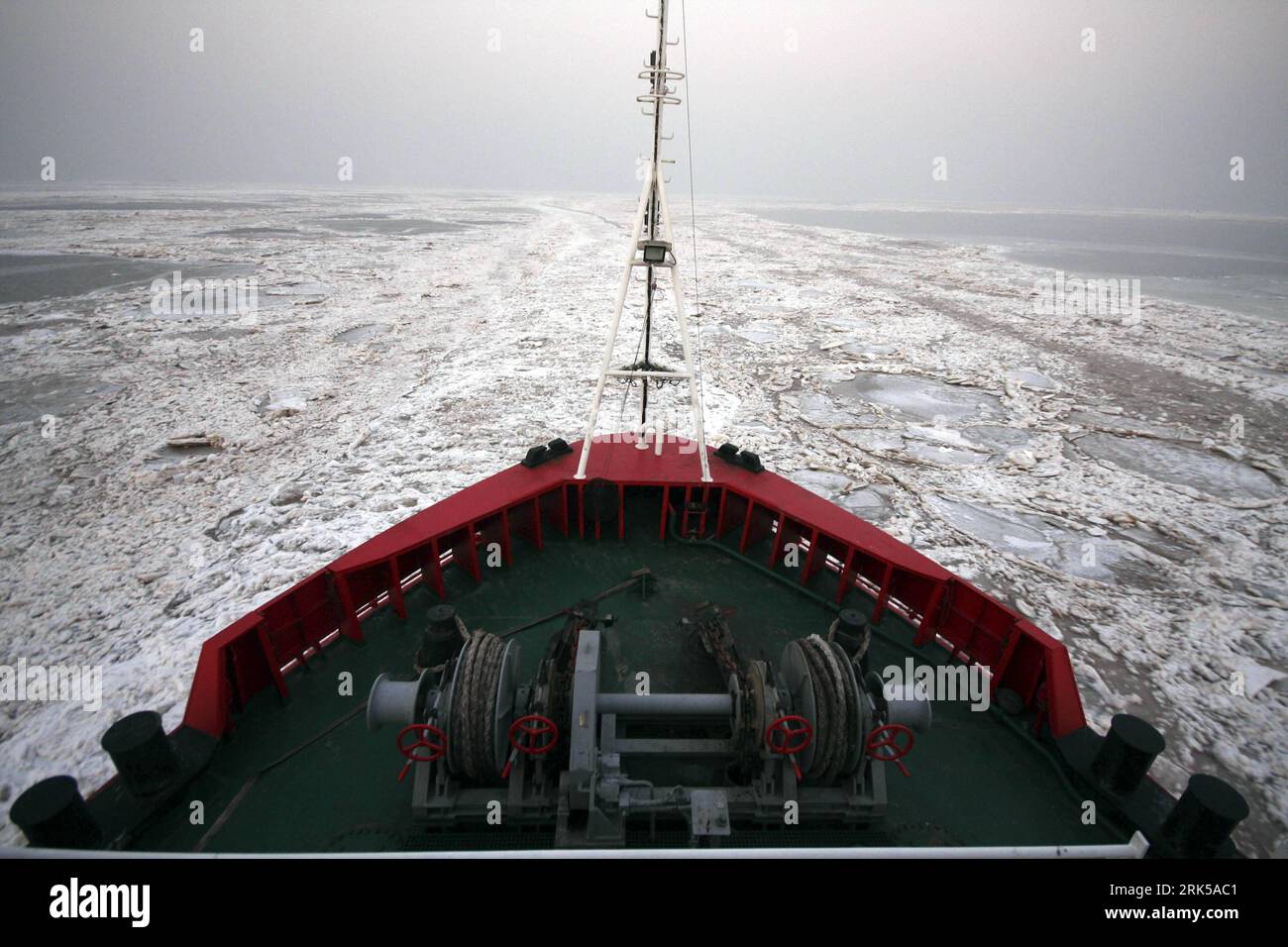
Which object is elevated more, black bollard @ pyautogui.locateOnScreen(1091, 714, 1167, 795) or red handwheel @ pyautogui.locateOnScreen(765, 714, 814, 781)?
red handwheel @ pyautogui.locateOnScreen(765, 714, 814, 781)

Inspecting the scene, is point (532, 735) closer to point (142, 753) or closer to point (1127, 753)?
point (142, 753)

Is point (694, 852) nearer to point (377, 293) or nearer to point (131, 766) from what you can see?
point (131, 766)

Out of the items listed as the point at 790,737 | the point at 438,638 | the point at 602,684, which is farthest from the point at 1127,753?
the point at 438,638

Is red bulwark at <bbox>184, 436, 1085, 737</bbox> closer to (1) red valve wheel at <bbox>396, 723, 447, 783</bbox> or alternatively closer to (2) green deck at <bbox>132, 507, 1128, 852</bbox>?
(2) green deck at <bbox>132, 507, 1128, 852</bbox>

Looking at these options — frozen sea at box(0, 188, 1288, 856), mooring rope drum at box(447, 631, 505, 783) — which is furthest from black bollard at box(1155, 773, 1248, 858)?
mooring rope drum at box(447, 631, 505, 783)

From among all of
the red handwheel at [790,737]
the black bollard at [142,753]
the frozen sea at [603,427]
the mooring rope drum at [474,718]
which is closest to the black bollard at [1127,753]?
the red handwheel at [790,737]

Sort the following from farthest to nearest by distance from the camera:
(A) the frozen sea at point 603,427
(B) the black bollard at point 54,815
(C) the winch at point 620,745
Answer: (A) the frozen sea at point 603,427 < (C) the winch at point 620,745 < (B) the black bollard at point 54,815

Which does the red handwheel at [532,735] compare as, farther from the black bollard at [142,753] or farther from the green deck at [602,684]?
the black bollard at [142,753]
